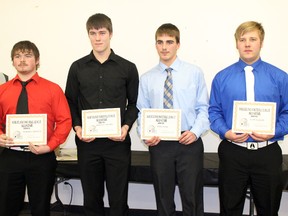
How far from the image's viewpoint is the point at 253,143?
7.73 feet

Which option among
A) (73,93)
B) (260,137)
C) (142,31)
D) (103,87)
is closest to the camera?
(260,137)

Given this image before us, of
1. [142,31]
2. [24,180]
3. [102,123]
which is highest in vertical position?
[142,31]

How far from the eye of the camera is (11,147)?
2525 millimetres

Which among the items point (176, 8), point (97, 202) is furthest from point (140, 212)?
point (176, 8)

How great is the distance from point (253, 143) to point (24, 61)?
1.97m

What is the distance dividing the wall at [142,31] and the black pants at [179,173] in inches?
54.8

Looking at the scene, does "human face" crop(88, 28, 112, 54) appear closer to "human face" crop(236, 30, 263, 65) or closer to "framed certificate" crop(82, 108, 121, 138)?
"framed certificate" crop(82, 108, 121, 138)

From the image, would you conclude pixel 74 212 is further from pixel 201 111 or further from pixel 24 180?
pixel 201 111

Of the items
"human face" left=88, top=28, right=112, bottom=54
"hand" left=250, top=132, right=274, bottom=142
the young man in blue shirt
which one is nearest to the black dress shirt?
"human face" left=88, top=28, right=112, bottom=54

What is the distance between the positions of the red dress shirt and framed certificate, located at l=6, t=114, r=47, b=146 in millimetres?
87

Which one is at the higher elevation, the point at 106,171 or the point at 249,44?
the point at 249,44

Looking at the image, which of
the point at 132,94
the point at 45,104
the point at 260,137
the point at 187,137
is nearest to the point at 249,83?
the point at 260,137

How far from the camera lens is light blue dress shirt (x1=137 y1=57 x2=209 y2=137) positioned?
2.59 metres

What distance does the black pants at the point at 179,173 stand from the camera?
249cm
